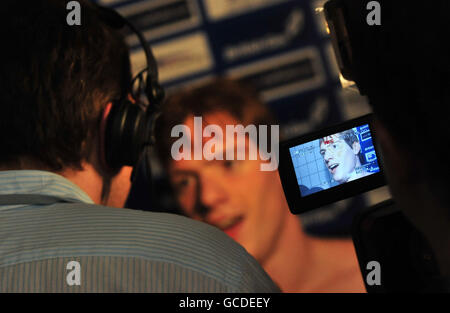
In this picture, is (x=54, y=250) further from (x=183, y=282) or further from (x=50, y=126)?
(x=50, y=126)

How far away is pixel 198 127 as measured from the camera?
202 cm

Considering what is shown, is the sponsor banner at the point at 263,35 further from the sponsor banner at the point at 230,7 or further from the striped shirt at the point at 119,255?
the striped shirt at the point at 119,255

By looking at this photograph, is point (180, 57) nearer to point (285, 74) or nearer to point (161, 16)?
point (161, 16)

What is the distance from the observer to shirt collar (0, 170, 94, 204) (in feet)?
2.28

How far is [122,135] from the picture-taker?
34.9 inches

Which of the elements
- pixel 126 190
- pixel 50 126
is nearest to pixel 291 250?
pixel 126 190

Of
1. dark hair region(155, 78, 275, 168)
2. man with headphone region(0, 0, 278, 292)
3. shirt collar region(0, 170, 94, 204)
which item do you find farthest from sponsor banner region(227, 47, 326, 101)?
shirt collar region(0, 170, 94, 204)

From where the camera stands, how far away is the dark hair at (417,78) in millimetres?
404

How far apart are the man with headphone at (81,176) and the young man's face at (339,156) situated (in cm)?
16

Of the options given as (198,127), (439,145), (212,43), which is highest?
(212,43)

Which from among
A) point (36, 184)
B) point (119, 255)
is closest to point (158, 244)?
point (119, 255)

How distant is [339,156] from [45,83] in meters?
0.45

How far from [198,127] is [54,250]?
4.76 ft
